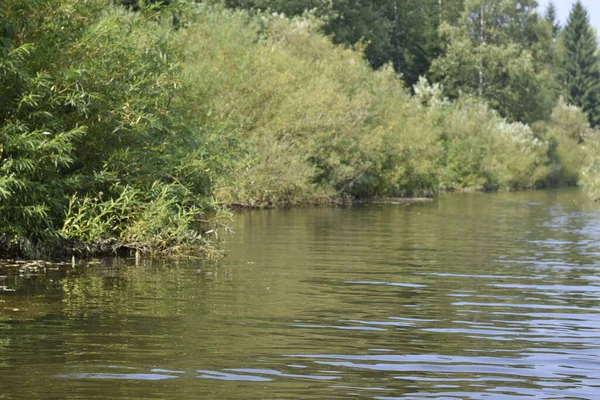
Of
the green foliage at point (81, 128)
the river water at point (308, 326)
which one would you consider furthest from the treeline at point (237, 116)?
the river water at point (308, 326)

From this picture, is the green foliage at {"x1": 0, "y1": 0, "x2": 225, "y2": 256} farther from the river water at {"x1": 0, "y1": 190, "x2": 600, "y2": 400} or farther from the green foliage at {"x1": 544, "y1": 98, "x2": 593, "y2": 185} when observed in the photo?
the green foliage at {"x1": 544, "y1": 98, "x2": 593, "y2": 185}

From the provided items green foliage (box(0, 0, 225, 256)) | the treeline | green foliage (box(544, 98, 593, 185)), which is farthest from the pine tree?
green foliage (box(0, 0, 225, 256))

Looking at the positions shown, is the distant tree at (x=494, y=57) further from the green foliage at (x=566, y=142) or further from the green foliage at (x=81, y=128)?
the green foliage at (x=81, y=128)

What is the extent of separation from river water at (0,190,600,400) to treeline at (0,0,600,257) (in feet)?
4.54

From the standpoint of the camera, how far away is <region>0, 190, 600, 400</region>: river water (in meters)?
8.88

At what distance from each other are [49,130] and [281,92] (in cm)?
2367

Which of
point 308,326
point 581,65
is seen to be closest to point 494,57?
point 581,65

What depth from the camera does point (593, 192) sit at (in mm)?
55969

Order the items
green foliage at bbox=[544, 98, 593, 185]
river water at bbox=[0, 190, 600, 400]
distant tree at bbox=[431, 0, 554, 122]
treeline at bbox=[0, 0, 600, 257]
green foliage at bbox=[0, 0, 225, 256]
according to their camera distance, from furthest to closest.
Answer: green foliage at bbox=[544, 98, 593, 185] < distant tree at bbox=[431, 0, 554, 122] < treeline at bbox=[0, 0, 600, 257] < green foliage at bbox=[0, 0, 225, 256] < river water at bbox=[0, 190, 600, 400]

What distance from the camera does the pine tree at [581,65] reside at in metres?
118

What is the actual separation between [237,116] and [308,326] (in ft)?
88.2

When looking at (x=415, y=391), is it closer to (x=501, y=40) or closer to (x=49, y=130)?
(x=49, y=130)

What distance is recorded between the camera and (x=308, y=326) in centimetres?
1202

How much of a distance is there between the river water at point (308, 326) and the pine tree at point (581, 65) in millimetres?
99611
